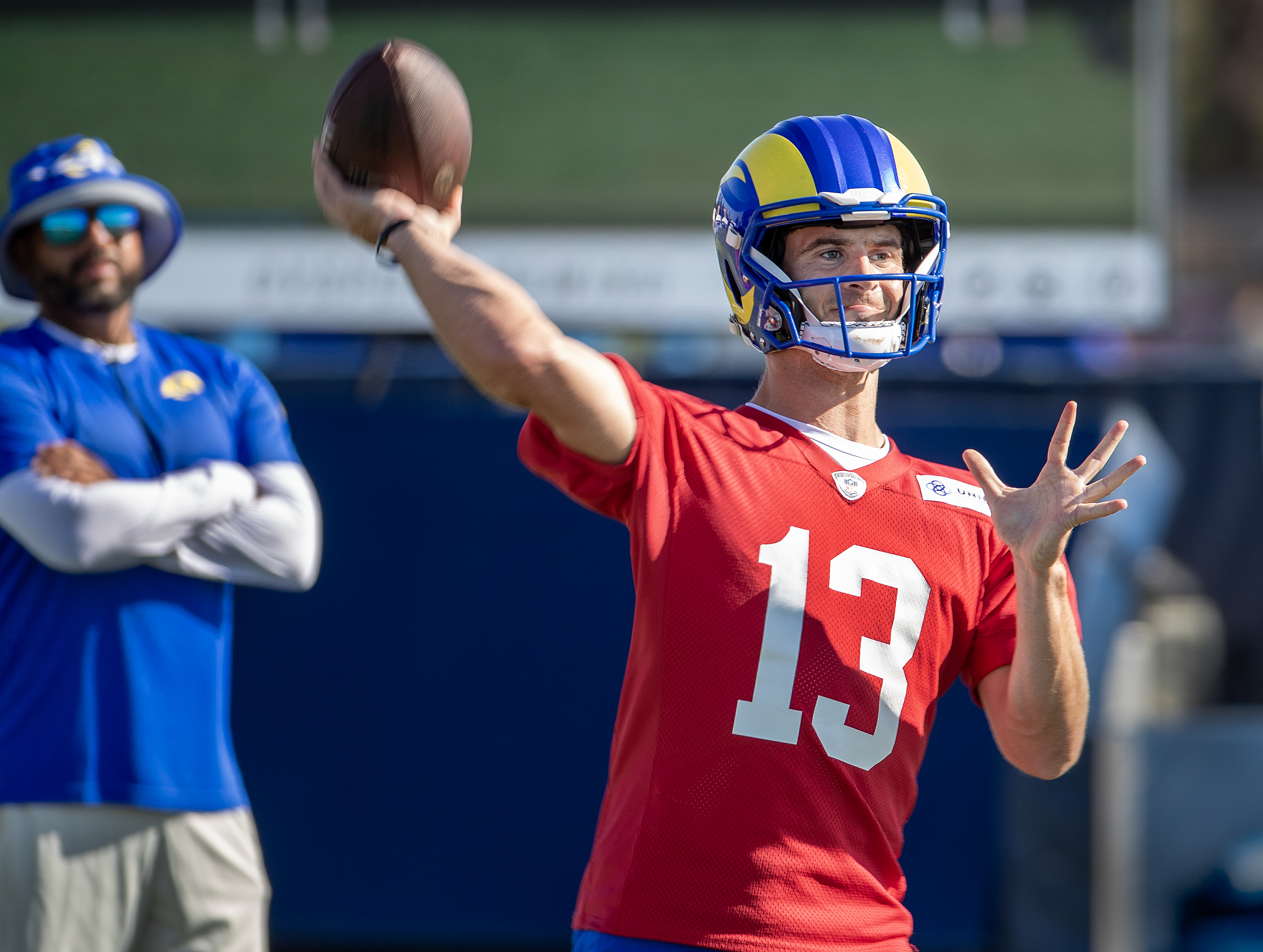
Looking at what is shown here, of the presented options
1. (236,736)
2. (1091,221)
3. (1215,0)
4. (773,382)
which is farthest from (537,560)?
(1215,0)

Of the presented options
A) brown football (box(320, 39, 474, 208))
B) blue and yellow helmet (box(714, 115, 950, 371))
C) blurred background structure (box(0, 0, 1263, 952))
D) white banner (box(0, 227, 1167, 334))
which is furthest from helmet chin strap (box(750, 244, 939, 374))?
white banner (box(0, 227, 1167, 334))

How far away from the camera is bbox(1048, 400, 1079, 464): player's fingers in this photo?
207cm

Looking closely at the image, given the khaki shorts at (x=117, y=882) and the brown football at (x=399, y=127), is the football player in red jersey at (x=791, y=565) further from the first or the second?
the khaki shorts at (x=117, y=882)

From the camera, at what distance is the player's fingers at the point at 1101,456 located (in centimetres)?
208

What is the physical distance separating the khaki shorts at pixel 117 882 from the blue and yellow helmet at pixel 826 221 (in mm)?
1679

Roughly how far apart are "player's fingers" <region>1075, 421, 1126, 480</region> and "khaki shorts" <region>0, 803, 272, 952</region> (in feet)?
6.51

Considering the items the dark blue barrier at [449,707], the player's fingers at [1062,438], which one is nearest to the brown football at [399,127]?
the player's fingers at [1062,438]

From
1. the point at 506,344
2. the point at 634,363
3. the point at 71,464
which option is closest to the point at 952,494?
the point at 506,344

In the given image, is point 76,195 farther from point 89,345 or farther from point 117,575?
point 117,575

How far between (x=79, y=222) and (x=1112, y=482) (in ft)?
7.94

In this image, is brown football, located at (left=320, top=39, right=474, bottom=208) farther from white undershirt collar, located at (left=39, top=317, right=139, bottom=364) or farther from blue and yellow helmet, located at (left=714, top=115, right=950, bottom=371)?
white undershirt collar, located at (left=39, top=317, right=139, bottom=364)

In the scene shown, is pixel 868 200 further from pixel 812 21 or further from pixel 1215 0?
pixel 1215 0

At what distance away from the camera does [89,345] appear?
126 inches

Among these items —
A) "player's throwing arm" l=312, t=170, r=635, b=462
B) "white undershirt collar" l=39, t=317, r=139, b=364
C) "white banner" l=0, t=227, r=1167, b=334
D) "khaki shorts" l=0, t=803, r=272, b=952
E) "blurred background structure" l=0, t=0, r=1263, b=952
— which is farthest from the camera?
"white banner" l=0, t=227, r=1167, b=334
